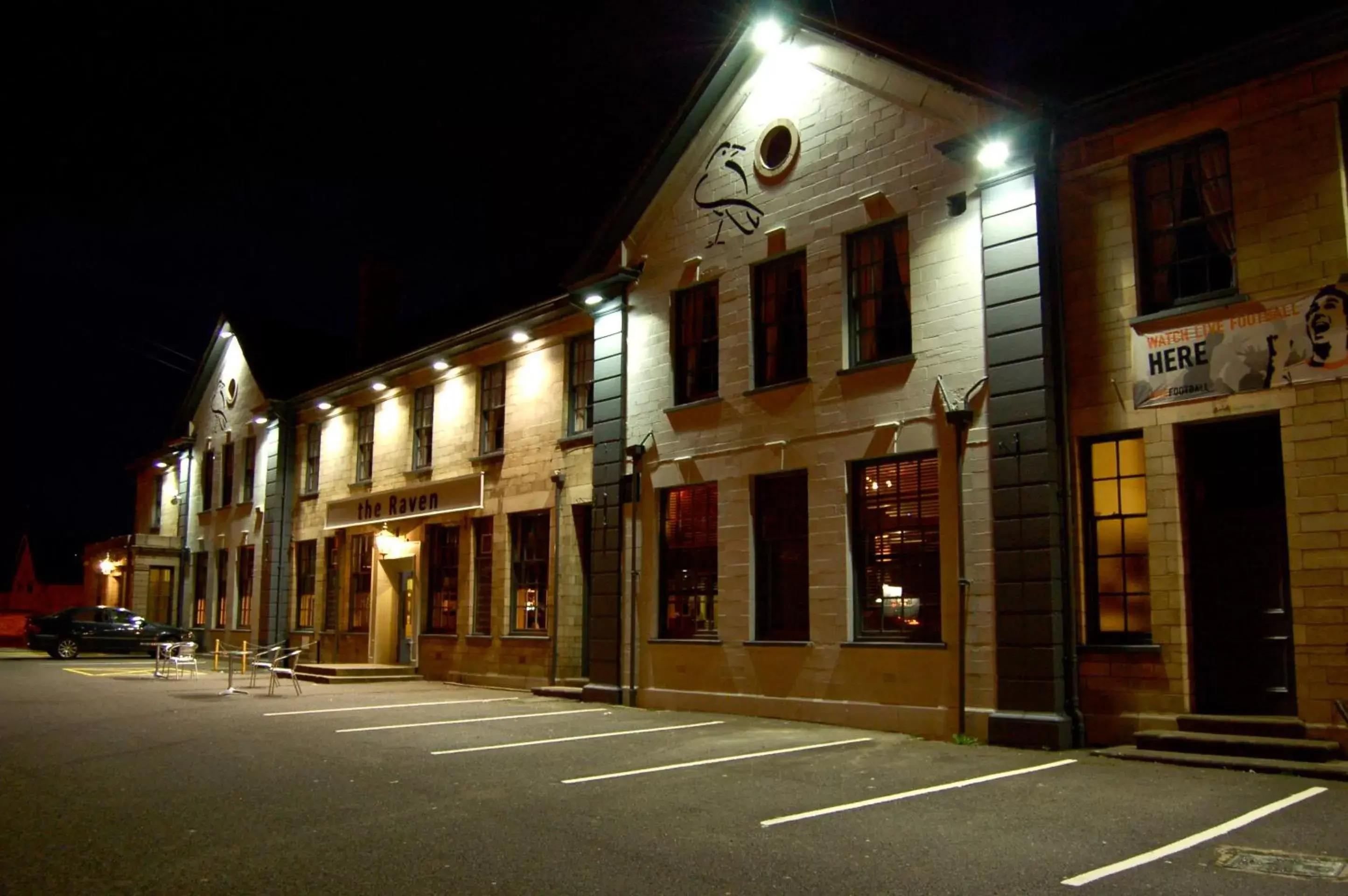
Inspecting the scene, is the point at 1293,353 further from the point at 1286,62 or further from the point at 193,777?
the point at 193,777

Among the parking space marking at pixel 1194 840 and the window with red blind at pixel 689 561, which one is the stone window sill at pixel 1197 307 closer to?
the parking space marking at pixel 1194 840

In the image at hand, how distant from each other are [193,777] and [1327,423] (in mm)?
10982

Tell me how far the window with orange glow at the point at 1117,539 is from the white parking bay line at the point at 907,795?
178 cm

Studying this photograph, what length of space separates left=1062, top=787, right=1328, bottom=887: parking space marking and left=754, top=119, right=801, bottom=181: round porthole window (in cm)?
1009

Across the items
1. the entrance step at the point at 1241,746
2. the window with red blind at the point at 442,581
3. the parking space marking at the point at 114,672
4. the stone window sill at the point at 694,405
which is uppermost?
the stone window sill at the point at 694,405

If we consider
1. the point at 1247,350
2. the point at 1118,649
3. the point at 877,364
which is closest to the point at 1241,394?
the point at 1247,350

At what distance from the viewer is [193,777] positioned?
10336mm

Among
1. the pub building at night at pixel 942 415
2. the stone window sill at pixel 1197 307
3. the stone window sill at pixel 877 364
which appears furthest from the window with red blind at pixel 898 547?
the stone window sill at pixel 1197 307

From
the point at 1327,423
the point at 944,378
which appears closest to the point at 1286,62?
the point at 1327,423

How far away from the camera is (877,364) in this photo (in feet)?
47.8

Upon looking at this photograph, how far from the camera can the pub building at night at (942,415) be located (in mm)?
11539

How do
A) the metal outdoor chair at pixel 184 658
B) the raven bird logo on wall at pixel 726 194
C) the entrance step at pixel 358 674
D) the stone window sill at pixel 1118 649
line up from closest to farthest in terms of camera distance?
the stone window sill at pixel 1118 649
the raven bird logo on wall at pixel 726 194
the metal outdoor chair at pixel 184 658
the entrance step at pixel 358 674

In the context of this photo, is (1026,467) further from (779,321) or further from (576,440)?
(576,440)

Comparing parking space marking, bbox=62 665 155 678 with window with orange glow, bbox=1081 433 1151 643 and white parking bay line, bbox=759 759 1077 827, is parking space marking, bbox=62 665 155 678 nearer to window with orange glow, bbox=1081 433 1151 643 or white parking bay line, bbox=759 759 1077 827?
white parking bay line, bbox=759 759 1077 827
